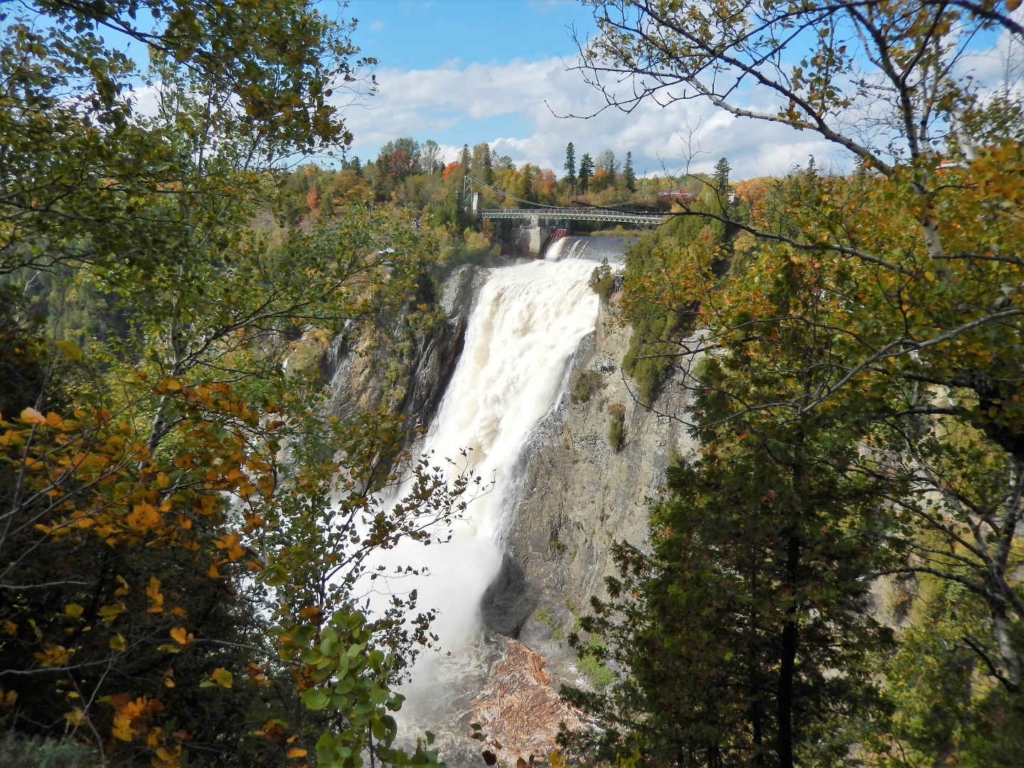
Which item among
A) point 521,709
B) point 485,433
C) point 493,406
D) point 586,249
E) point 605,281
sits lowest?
point 521,709

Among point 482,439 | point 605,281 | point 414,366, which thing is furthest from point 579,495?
point 414,366

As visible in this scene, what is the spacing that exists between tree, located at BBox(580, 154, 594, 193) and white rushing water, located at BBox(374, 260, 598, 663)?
2020 centimetres

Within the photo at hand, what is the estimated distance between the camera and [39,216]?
418 centimetres

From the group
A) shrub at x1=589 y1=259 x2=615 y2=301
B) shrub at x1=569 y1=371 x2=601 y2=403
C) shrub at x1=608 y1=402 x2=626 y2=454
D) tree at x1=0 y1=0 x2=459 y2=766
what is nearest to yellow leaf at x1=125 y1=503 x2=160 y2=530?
tree at x1=0 y1=0 x2=459 y2=766

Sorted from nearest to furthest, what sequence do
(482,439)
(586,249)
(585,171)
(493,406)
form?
1. (482,439)
2. (493,406)
3. (586,249)
4. (585,171)

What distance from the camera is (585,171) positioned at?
48.0 metres

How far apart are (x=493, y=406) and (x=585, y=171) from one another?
29.7 m

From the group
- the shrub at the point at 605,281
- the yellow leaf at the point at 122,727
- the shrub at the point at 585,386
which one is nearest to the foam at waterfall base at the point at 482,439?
the shrub at the point at 585,386

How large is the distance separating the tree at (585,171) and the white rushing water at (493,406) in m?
20.2

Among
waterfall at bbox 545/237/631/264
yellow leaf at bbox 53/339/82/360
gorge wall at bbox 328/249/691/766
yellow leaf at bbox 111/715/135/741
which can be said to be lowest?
gorge wall at bbox 328/249/691/766

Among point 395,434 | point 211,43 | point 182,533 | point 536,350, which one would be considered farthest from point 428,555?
point 211,43

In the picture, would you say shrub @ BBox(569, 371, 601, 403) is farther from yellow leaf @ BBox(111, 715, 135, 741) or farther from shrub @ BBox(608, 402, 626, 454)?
yellow leaf @ BBox(111, 715, 135, 741)

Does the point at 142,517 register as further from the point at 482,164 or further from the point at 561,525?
the point at 482,164

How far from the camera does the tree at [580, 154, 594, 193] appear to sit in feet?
156
